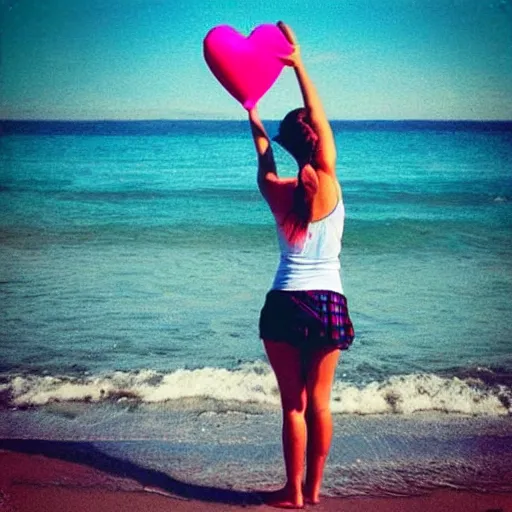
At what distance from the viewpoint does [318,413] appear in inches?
85.0

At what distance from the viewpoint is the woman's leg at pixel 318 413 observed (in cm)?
212

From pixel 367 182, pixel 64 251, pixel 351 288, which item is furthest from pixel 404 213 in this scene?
pixel 64 251

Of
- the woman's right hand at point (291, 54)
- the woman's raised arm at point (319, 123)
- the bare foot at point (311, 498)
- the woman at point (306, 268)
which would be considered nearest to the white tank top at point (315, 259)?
the woman at point (306, 268)

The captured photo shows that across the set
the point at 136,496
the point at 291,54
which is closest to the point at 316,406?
the point at 136,496

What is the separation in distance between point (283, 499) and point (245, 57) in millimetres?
1558

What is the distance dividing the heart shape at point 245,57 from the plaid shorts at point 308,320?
27.7 inches

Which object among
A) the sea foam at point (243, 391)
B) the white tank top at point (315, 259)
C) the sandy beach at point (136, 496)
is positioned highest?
the white tank top at point (315, 259)

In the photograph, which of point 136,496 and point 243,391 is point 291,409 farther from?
point 243,391

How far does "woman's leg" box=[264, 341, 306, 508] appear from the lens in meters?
2.13

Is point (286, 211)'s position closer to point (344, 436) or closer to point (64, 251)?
point (344, 436)

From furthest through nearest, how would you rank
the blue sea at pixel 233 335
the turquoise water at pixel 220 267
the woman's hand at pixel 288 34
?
the turquoise water at pixel 220 267 → the blue sea at pixel 233 335 → the woman's hand at pixel 288 34

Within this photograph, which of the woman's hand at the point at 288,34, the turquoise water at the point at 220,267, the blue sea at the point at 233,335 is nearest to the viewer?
the woman's hand at the point at 288,34

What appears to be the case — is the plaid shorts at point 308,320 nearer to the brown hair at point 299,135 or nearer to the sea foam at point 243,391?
the brown hair at point 299,135

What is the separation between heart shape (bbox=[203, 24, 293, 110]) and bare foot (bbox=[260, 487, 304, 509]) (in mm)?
1367
